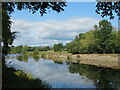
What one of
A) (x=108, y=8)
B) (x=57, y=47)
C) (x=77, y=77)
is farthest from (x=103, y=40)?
(x=57, y=47)

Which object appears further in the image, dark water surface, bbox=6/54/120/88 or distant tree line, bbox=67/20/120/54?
distant tree line, bbox=67/20/120/54

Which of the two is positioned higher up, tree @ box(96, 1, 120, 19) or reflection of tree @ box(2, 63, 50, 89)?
tree @ box(96, 1, 120, 19)

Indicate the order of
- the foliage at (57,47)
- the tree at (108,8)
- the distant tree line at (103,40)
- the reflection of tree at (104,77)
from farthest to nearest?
the foliage at (57,47)
the distant tree line at (103,40)
the reflection of tree at (104,77)
the tree at (108,8)

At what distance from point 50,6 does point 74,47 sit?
55279 millimetres

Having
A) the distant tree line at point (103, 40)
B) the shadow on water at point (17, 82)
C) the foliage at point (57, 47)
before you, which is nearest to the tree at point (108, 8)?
the shadow on water at point (17, 82)

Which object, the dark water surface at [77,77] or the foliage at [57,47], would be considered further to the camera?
the foliage at [57,47]

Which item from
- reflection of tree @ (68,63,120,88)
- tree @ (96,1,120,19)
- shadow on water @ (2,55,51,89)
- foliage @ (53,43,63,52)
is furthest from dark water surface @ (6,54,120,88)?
foliage @ (53,43,63,52)

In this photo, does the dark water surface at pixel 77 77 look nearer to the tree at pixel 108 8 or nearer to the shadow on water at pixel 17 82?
the shadow on water at pixel 17 82

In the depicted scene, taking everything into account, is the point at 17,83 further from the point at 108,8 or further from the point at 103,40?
the point at 103,40

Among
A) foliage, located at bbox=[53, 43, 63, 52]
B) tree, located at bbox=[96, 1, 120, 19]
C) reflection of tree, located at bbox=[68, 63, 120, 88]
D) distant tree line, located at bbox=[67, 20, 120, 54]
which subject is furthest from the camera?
foliage, located at bbox=[53, 43, 63, 52]

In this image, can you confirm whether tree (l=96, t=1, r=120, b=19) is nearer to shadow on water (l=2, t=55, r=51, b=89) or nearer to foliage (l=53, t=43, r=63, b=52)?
shadow on water (l=2, t=55, r=51, b=89)

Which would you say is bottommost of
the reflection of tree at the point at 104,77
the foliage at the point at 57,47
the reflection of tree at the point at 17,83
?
the reflection of tree at the point at 104,77

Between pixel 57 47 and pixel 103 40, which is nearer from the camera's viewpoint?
pixel 103 40

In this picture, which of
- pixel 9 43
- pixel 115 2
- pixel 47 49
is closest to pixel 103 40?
pixel 9 43
